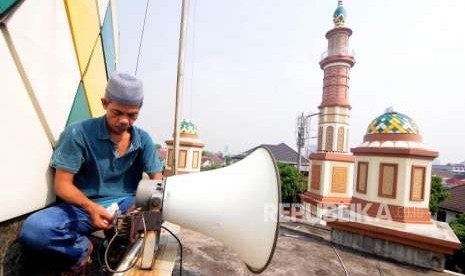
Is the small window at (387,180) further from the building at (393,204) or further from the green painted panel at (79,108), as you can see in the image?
the green painted panel at (79,108)

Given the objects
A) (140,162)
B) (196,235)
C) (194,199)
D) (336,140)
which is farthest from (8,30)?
(336,140)

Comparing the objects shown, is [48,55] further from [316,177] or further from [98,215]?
[316,177]

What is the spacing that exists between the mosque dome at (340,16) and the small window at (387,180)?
1107 cm

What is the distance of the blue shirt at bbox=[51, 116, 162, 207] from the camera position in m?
1.55

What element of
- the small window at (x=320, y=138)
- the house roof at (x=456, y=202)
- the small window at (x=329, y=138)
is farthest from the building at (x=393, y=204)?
the house roof at (x=456, y=202)

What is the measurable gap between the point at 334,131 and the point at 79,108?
41.9ft

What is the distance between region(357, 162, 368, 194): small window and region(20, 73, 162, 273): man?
6881mm

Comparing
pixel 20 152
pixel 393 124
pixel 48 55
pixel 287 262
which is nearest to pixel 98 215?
pixel 20 152

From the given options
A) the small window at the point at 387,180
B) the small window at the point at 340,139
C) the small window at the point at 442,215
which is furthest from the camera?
the small window at the point at 442,215

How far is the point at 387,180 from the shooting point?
6.92 metres

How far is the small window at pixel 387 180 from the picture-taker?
22.4 feet

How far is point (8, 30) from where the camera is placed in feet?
4.19

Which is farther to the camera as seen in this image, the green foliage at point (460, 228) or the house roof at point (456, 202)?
the house roof at point (456, 202)

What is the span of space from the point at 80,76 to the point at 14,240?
130cm
